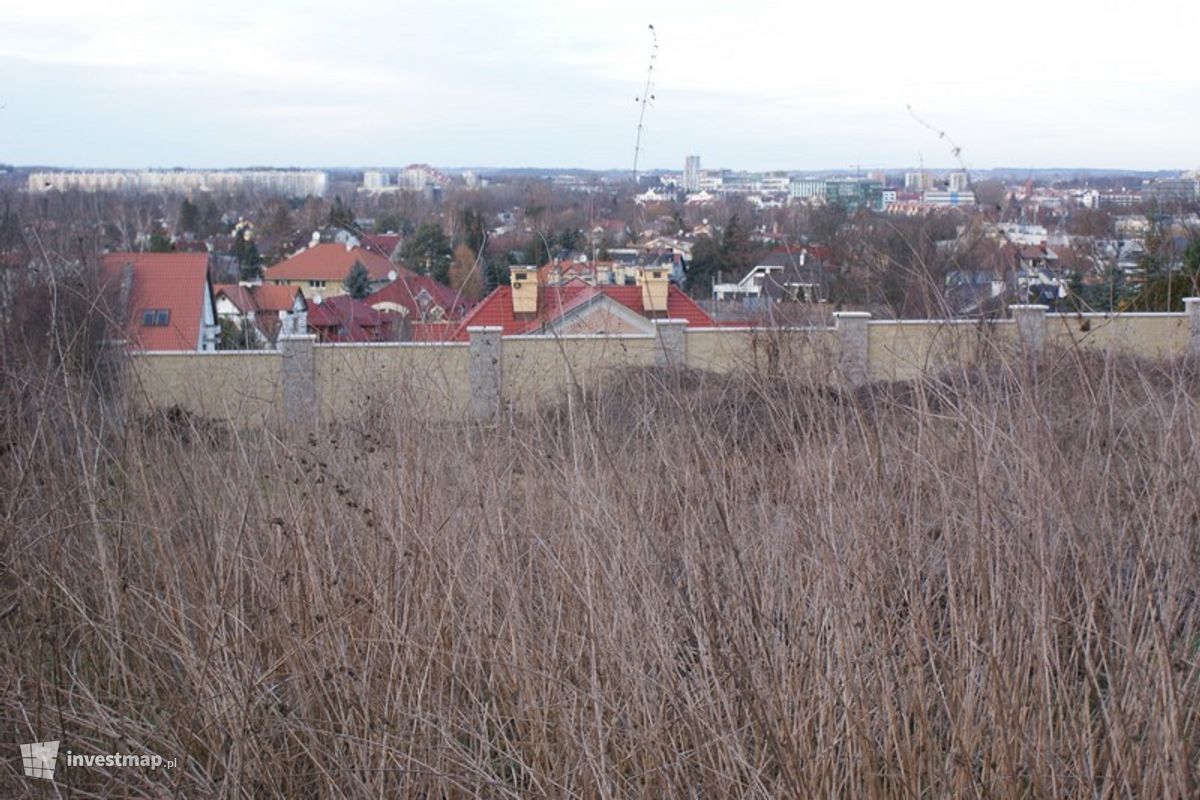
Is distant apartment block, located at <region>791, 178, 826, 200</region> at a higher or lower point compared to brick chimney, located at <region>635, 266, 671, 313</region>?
higher

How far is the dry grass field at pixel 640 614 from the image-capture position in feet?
6.79

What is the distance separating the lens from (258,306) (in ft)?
40.3

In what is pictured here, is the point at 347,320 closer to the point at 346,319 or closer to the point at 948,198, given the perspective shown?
the point at 346,319

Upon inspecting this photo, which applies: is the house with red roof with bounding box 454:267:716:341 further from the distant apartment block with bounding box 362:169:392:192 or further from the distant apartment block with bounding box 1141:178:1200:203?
the distant apartment block with bounding box 362:169:392:192

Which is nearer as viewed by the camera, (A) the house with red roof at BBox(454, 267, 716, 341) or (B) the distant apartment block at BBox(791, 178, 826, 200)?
(A) the house with red roof at BBox(454, 267, 716, 341)

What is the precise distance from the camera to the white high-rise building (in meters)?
7.16

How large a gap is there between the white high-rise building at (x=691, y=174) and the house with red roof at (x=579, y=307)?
528 mm

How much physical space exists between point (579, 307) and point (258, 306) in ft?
27.2

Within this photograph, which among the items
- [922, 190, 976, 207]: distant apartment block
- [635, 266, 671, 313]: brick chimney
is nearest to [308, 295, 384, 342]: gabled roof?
[635, 266, 671, 313]: brick chimney

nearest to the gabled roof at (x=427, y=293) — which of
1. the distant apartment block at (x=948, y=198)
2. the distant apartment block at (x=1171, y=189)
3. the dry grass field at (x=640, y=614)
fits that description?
the dry grass field at (x=640, y=614)

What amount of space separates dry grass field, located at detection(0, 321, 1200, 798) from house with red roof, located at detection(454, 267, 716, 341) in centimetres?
66

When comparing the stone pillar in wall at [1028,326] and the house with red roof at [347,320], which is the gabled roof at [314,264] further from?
the stone pillar in wall at [1028,326]

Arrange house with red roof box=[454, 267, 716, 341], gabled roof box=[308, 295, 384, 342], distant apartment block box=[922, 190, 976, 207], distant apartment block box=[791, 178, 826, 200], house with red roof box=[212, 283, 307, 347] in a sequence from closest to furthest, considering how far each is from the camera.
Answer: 1. distant apartment block box=[922, 190, 976, 207]
2. house with red roof box=[454, 267, 716, 341]
3. distant apartment block box=[791, 178, 826, 200]
4. gabled roof box=[308, 295, 384, 342]
5. house with red roof box=[212, 283, 307, 347]

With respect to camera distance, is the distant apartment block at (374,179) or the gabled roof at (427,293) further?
the distant apartment block at (374,179)
